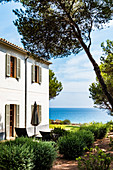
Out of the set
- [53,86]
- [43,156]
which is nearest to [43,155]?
[43,156]

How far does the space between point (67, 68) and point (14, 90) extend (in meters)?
79.5

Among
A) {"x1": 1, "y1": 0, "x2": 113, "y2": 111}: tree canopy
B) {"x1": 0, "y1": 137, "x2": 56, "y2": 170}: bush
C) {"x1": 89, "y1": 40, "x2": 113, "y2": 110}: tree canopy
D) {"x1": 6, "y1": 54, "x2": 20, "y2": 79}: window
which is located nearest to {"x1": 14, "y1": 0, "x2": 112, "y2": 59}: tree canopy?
{"x1": 1, "y1": 0, "x2": 113, "y2": 111}: tree canopy

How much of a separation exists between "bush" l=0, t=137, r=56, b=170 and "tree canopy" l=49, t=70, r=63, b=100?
17969 millimetres

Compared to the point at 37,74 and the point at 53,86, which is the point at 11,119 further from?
the point at 53,86

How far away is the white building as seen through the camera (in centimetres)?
1212

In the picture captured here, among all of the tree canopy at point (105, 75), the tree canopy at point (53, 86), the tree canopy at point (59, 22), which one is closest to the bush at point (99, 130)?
the tree canopy at point (59, 22)

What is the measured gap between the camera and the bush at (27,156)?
192 inches

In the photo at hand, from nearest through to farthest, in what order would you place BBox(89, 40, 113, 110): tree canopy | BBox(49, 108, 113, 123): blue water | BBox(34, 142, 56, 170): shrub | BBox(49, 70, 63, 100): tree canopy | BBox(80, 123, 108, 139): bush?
BBox(34, 142, 56, 170): shrub < BBox(80, 123, 108, 139): bush < BBox(89, 40, 113, 110): tree canopy < BBox(49, 70, 63, 100): tree canopy < BBox(49, 108, 113, 123): blue water

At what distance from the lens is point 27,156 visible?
5074mm

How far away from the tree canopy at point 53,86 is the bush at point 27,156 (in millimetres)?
17969

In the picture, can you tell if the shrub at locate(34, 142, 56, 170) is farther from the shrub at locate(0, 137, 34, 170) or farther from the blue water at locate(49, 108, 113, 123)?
the blue water at locate(49, 108, 113, 123)

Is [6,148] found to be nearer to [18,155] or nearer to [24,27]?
[18,155]

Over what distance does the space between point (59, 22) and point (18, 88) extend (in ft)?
18.6

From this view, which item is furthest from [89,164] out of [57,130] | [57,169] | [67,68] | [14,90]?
[67,68]
